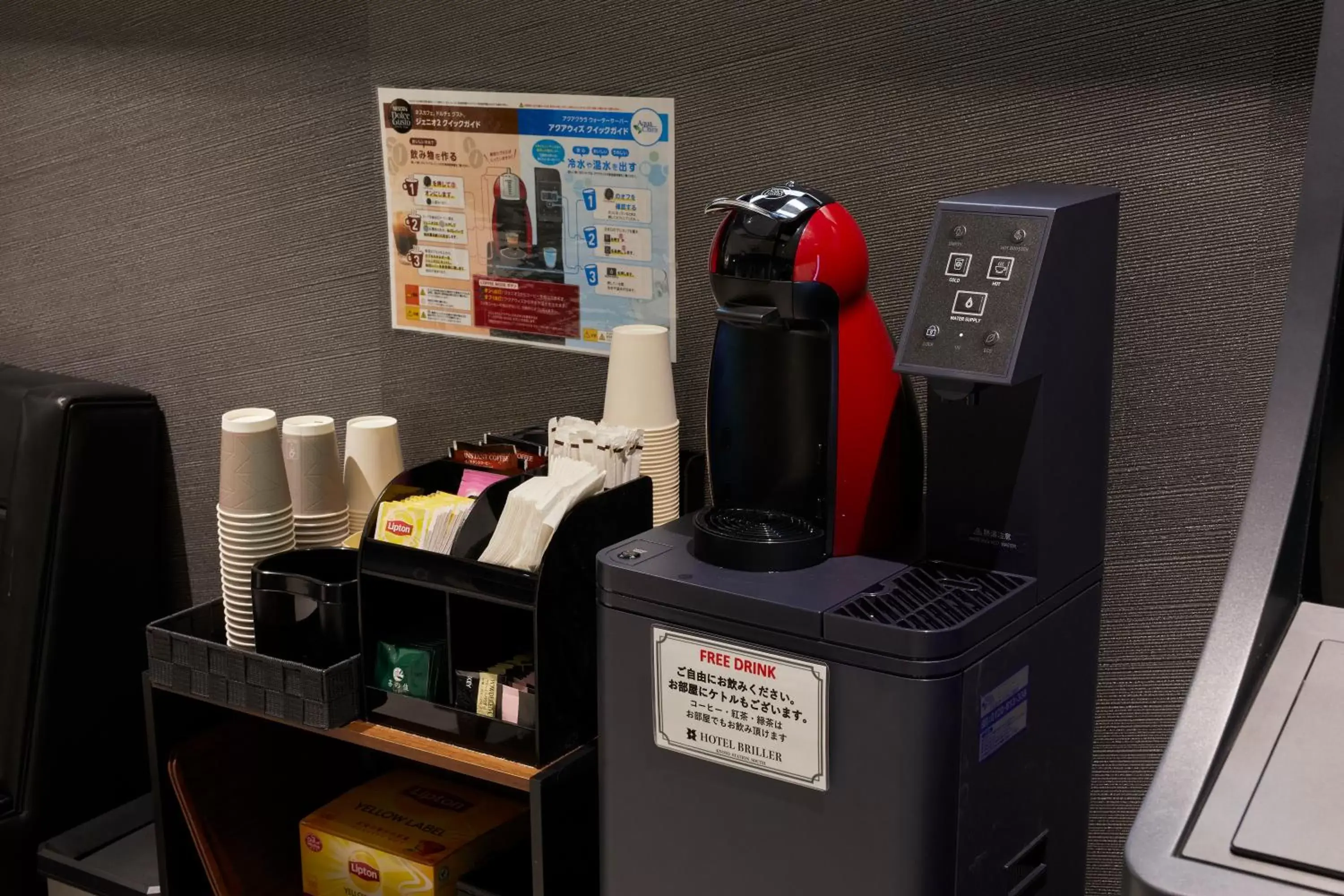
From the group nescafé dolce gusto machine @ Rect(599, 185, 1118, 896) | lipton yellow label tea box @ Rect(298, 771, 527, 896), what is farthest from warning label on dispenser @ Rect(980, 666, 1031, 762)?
lipton yellow label tea box @ Rect(298, 771, 527, 896)

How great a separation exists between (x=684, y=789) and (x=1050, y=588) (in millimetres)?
415

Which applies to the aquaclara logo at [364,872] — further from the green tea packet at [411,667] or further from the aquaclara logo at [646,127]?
the aquaclara logo at [646,127]

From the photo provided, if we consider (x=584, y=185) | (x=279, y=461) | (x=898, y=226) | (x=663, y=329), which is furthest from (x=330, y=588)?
(x=898, y=226)

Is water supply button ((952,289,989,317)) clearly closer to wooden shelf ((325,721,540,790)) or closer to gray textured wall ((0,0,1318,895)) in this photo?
gray textured wall ((0,0,1318,895))

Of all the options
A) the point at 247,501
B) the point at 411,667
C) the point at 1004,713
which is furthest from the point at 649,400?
the point at 1004,713

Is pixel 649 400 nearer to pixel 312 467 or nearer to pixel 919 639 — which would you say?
pixel 312 467

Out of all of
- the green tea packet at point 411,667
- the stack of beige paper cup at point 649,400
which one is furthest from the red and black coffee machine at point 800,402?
the green tea packet at point 411,667

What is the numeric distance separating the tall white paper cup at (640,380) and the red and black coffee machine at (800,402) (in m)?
0.31

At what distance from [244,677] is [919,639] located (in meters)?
0.95

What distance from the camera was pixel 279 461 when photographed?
6.17ft

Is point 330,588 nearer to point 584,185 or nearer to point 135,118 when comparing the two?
point 584,185

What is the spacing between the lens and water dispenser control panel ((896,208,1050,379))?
1216 mm

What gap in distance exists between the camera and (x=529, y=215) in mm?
1994

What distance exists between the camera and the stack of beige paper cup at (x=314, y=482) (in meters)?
1.93
